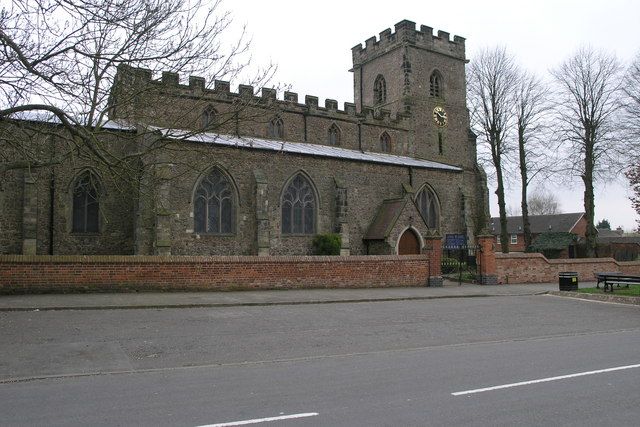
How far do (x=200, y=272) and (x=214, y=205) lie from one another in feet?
23.9

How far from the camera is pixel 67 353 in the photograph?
8477mm

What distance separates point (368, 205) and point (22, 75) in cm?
2099

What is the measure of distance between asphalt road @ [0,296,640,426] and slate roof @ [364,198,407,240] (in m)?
13.2

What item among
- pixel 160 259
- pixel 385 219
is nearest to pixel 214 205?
pixel 160 259

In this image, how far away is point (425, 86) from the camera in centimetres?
3688

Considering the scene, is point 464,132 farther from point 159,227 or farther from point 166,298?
point 166,298

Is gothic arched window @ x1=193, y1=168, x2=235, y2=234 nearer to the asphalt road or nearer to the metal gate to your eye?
the metal gate

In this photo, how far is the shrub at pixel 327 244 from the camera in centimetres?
2573

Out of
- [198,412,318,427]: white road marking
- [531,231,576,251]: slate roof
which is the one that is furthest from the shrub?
[531,231,576,251]: slate roof

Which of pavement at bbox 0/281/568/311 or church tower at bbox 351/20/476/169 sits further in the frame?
church tower at bbox 351/20/476/169

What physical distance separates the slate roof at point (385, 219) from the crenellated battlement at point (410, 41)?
1347 cm

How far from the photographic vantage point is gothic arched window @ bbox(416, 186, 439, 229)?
31.9m

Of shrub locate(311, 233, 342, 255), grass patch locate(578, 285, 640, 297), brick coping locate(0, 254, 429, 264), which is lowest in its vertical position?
Answer: grass patch locate(578, 285, 640, 297)

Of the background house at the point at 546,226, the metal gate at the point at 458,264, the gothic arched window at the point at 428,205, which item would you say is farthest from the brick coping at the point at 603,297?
the background house at the point at 546,226
